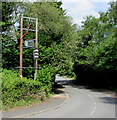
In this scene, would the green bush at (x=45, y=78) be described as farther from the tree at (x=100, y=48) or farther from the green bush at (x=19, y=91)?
the tree at (x=100, y=48)

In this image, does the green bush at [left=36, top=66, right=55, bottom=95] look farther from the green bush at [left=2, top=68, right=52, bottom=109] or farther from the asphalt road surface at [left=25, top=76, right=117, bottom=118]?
the asphalt road surface at [left=25, top=76, right=117, bottom=118]

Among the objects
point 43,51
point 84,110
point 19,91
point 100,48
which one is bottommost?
point 84,110

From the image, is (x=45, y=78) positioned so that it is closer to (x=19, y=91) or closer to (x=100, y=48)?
(x=19, y=91)

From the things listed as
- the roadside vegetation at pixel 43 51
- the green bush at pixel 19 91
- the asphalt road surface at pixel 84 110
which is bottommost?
the asphalt road surface at pixel 84 110

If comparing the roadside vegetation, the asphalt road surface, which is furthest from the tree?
the asphalt road surface

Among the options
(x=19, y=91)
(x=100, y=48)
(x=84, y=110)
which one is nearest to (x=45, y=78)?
(x=19, y=91)

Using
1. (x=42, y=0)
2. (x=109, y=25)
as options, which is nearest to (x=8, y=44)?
(x=42, y=0)

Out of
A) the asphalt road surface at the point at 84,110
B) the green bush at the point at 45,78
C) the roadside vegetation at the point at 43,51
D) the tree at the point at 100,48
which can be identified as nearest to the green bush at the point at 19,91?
the roadside vegetation at the point at 43,51

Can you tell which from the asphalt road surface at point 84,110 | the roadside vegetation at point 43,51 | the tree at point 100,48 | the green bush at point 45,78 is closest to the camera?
the asphalt road surface at point 84,110

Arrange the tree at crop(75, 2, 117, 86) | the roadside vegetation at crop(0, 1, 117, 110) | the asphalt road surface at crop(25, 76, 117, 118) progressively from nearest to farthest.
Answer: the asphalt road surface at crop(25, 76, 117, 118), the roadside vegetation at crop(0, 1, 117, 110), the tree at crop(75, 2, 117, 86)

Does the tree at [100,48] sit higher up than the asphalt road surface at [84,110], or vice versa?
the tree at [100,48]

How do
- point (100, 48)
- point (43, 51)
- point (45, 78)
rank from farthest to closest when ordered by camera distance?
point (100, 48), point (43, 51), point (45, 78)

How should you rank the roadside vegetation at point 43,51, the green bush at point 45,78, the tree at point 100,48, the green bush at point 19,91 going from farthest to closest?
the tree at point 100,48 → the green bush at point 45,78 → the roadside vegetation at point 43,51 → the green bush at point 19,91

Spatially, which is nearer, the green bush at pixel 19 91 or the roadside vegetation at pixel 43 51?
the green bush at pixel 19 91
